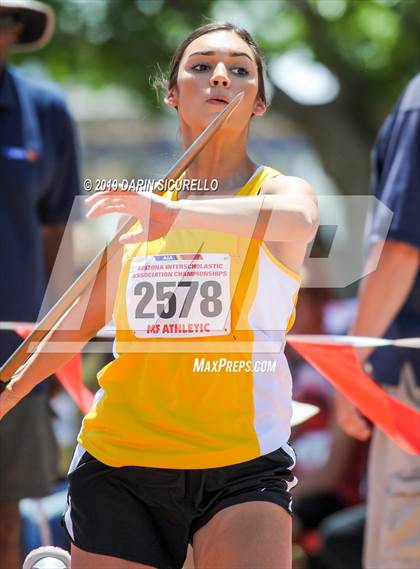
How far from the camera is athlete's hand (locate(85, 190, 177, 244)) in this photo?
8.41 feet

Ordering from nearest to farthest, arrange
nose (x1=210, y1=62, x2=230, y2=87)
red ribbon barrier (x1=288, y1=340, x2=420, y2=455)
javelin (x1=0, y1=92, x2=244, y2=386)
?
javelin (x1=0, y1=92, x2=244, y2=386)
nose (x1=210, y1=62, x2=230, y2=87)
red ribbon barrier (x1=288, y1=340, x2=420, y2=455)

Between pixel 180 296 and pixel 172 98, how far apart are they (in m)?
0.62

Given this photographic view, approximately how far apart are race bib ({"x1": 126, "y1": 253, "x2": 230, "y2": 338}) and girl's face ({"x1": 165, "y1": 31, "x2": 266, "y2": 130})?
38cm

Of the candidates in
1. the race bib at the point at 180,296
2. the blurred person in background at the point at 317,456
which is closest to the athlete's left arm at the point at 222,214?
the race bib at the point at 180,296

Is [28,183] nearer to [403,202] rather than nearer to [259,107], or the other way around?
[403,202]

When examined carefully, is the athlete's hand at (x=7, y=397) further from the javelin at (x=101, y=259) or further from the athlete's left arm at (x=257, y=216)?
the athlete's left arm at (x=257, y=216)

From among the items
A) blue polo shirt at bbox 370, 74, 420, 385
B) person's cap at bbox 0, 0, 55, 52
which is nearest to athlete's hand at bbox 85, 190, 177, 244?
blue polo shirt at bbox 370, 74, 420, 385

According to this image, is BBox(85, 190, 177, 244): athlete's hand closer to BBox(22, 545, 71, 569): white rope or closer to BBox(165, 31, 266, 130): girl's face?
BBox(165, 31, 266, 130): girl's face

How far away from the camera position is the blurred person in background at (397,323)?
395cm

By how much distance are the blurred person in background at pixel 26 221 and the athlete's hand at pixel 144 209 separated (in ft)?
5.88

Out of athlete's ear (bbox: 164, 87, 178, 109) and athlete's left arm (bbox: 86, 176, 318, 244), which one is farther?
athlete's ear (bbox: 164, 87, 178, 109)

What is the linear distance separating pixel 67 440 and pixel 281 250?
16.4ft

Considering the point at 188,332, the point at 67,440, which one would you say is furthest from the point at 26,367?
the point at 67,440

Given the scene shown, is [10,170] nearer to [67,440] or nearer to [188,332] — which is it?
[188,332]
